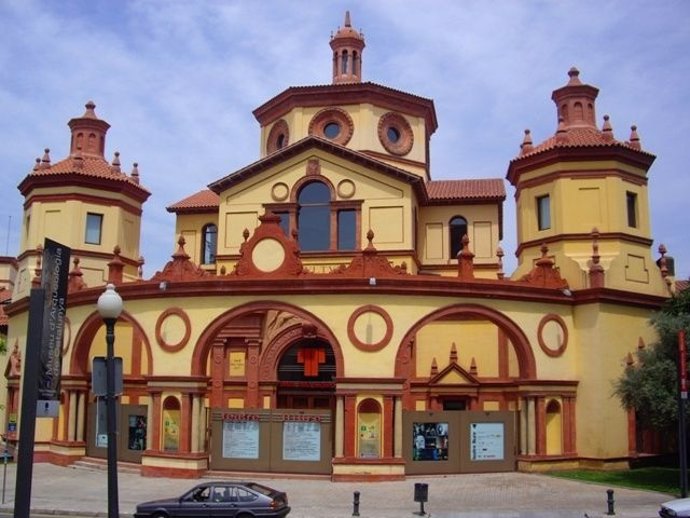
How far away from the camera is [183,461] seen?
2881cm

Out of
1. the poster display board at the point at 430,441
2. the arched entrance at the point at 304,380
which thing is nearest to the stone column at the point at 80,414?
the arched entrance at the point at 304,380

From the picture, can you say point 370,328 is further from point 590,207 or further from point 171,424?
point 590,207

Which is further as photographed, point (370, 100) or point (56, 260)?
point (370, 100)

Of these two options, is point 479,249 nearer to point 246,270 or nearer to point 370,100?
point 370,100

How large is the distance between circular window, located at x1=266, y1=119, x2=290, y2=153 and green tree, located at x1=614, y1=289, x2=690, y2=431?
23268 millimetres

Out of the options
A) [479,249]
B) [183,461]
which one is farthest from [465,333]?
[183,461]

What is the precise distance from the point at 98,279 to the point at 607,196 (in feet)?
80.1

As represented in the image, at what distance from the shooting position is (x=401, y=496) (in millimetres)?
24797

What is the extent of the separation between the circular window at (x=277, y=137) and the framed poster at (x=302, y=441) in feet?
65.9

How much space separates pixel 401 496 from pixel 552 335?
9820 millimetres

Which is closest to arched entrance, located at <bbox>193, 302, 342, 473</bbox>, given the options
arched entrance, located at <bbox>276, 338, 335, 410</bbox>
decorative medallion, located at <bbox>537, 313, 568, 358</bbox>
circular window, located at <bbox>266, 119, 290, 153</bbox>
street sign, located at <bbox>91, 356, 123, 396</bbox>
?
arched entrance, located at <bbox>276, 338, 335, 410</bbox>

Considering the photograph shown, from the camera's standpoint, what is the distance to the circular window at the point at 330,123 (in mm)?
43188

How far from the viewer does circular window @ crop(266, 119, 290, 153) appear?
44.6 meters

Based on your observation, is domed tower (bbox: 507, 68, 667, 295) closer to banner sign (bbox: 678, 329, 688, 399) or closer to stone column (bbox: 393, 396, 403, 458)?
banner sign (bbox: 678, 329, 688, 399)
